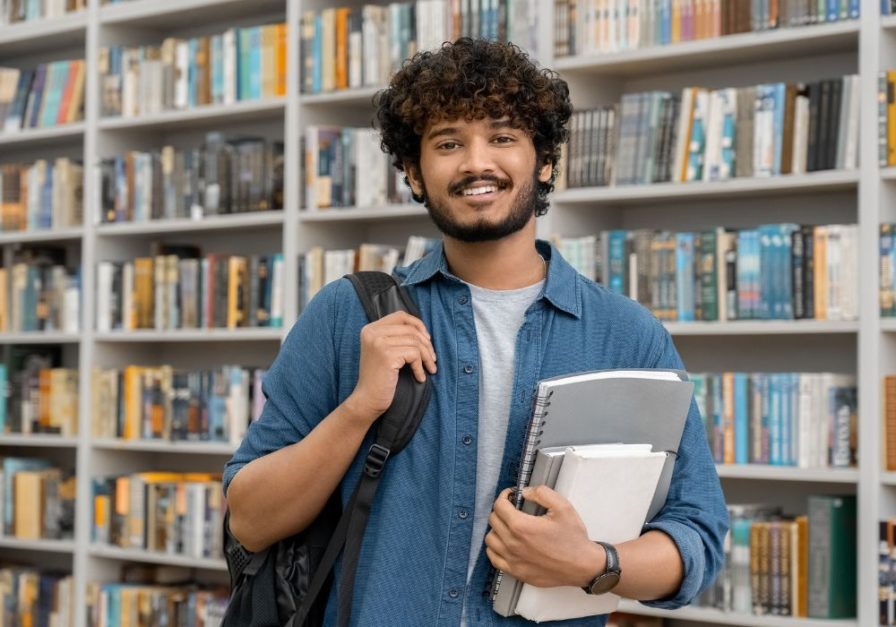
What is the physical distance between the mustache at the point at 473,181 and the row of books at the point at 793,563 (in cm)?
184

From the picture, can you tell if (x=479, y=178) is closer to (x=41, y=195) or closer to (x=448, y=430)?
(x=448, y=430)

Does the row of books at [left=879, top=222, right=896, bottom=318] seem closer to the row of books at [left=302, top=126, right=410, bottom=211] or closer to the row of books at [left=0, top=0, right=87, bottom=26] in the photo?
the row of books at [left=302, top=126, right=410, bottom=211]

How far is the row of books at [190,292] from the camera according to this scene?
4016 millimetres

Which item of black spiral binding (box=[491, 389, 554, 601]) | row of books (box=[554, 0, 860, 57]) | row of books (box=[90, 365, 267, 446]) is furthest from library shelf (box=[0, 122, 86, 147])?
black spiral binding (box=[491, 389, 554, 601])

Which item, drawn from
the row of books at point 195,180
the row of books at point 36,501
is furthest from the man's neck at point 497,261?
the row of books at point 36,501

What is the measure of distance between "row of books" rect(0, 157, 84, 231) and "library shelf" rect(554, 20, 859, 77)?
75.8 inches

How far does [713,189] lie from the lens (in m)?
3.18

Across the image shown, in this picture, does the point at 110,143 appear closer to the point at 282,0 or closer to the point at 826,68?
the point at 282,0

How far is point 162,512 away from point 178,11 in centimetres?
162

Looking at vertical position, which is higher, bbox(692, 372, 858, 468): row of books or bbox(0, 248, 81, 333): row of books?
bbox(0, 248, 81, 333): row of books

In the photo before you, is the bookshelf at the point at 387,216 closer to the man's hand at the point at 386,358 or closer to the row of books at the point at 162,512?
the row of books at the point at 162,512

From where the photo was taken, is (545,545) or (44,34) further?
(44,34)

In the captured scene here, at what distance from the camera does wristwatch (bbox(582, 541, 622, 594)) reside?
4.40ft

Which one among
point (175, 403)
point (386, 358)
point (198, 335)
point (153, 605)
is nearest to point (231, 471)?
point (386, 358)
